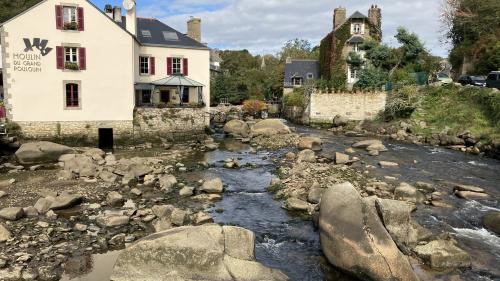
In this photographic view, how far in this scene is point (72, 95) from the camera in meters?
28.1

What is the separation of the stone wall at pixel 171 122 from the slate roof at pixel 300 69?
1045 inches

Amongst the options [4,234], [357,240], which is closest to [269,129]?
[4,234]

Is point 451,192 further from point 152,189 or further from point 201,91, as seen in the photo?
point 201,91

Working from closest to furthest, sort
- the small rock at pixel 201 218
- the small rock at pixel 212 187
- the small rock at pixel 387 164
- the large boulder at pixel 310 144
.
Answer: the small rock at pixel 201 218
the small rock at pixel 212 187
the small rock at pixel 387 164
the large boulder at pixel 310 144

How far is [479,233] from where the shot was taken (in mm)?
13531

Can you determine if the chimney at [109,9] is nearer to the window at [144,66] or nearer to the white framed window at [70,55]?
the window at [144,66]

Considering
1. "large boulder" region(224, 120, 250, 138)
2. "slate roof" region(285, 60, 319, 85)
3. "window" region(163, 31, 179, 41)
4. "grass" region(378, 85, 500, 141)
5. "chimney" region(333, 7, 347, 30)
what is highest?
"chimney" region(333, 7, 347, 30)

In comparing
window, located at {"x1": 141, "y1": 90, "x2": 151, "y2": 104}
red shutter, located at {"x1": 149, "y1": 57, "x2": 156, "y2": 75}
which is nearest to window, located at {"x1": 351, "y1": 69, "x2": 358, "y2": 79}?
red shutter, located at {"x1": 149, "y1": 57, "x2": 156, "y2": 75}

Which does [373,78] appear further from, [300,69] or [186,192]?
[186,192]

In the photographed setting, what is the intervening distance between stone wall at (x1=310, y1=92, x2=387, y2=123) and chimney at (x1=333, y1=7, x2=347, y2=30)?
11.0m

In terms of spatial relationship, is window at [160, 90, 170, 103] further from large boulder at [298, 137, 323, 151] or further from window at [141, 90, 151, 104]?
large boulder at [298, 137, 323, 151]

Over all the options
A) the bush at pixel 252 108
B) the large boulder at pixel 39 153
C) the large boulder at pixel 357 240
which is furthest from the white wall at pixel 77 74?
the bush at pixel 252 108

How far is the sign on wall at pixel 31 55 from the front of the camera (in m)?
26.7

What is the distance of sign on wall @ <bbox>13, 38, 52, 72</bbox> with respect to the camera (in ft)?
87.5
